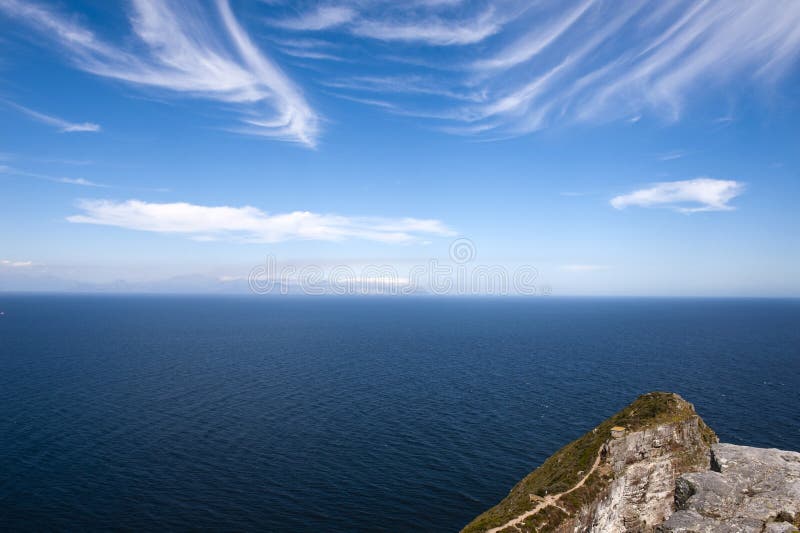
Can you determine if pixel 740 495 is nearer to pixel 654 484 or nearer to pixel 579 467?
pixel 654 484

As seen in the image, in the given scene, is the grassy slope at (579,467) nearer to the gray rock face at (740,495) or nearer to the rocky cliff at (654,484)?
the rocky cliff at (654,484)

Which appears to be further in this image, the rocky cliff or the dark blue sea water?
the dark blue sea water

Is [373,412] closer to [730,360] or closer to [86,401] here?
[86,401]

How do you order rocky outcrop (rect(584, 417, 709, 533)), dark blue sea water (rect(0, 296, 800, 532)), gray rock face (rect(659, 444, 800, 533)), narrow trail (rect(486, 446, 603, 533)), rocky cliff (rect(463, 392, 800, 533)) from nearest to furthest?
narrow trail (rect(486, 446, 603, 533)) → gray rock face (rect(659, 444, 800, 533)) → rocky cliff (rect(463, 392, 800, 533)) → rocky outcrop (rect(584, 417, 709, 533)) → dark blue sea water (rect(0, 296, 800, 532))

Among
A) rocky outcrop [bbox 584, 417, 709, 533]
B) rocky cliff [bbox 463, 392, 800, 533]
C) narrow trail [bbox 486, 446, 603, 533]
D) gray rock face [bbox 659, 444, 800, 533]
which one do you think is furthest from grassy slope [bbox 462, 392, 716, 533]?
gray rock face [bbox 659, 444, 800, 533]

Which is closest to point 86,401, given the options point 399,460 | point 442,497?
point 399,460

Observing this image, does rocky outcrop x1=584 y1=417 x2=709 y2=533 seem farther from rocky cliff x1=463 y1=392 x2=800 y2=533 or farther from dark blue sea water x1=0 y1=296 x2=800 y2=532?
dark blue sea water x1=0 y1=296 x2=800 y2=532
